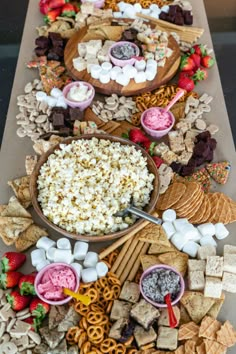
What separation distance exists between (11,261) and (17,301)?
0.15 metres

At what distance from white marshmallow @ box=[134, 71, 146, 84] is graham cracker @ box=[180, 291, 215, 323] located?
996 millimetres

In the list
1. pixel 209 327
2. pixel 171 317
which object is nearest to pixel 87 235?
pixel 171 317

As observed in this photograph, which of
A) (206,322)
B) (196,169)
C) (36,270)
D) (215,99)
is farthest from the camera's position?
(215,99)

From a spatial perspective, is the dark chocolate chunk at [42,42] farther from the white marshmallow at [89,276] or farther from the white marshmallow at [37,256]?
the white marshmallow at [89,276]

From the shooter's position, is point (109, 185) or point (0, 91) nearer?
point (109, 185)

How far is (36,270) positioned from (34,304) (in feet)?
0.48

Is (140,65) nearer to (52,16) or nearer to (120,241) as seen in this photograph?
(52,16)

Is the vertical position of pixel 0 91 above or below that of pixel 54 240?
above

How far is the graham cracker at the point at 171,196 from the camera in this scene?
1.80 meters

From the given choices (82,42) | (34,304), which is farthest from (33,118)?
(34,304)

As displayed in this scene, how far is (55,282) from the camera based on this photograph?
1590 millimetres

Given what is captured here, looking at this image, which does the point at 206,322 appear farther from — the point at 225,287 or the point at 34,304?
the point at 34,304

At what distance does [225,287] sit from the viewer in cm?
163

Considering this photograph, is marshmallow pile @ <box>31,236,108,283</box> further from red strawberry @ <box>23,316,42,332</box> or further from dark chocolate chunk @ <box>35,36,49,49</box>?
dark chocolate chunk @ <box>35,36,49,49</box>
